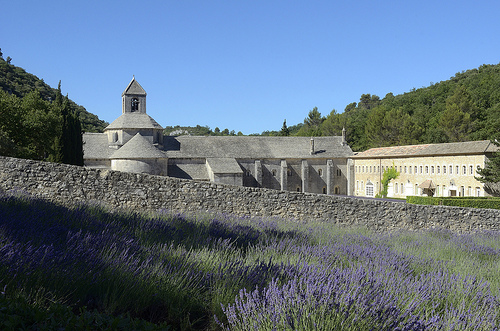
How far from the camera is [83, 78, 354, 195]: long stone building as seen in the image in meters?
41.3

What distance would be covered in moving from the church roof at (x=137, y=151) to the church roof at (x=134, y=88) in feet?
29.9

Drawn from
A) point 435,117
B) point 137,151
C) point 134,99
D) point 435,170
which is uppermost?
point 435,117

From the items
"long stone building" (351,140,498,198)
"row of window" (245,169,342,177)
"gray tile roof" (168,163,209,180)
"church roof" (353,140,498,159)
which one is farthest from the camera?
"row of window" (245,169,342,177)

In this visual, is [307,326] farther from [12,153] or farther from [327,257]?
[12,153]

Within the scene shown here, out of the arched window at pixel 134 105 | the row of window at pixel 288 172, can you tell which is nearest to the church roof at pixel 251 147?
the row of window at pixel 288 172

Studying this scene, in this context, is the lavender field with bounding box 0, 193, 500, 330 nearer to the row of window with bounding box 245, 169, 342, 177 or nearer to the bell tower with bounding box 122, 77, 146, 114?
the row of window with bounding box 245, 169, 342, 177

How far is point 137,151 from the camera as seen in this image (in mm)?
39719

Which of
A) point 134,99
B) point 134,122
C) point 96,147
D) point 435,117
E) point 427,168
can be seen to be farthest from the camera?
point 435,117

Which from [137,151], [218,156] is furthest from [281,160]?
[137,151]

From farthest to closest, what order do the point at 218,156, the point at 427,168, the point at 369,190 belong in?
the point at 369,190 → the point at 218,156 → the point at 427,168

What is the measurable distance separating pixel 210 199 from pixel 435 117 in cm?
6457

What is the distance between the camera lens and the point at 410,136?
69.4 meters

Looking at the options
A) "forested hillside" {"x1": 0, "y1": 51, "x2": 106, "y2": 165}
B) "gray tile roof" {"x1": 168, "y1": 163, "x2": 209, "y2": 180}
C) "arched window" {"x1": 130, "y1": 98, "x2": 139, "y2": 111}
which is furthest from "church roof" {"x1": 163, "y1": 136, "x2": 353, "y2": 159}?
"forested hillside" {"x1": 0, "y1": 51, "x2": 106, "y2": 165}

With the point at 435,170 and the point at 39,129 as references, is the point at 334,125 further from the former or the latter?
the point at 39,129
